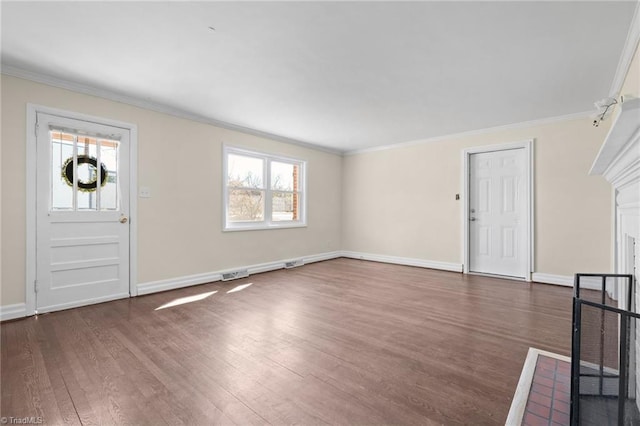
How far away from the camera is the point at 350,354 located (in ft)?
7.36

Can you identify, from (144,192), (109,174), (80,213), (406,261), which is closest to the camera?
(80,213)

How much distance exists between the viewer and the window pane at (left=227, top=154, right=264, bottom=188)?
4965mm

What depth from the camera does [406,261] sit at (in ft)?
19.5

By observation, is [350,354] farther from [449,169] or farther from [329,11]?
[449,169]

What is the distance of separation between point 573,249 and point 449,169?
7.08 ft

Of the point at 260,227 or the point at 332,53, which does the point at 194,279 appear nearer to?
the point at 260,227

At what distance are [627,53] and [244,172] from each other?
4782 mm

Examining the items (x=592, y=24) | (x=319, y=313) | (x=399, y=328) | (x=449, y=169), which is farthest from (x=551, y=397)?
(x=449, y=169)

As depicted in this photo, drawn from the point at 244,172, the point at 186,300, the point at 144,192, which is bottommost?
the point at 186,300

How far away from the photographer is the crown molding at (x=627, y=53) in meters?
2.18

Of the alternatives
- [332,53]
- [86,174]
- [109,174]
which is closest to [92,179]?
[86,174]

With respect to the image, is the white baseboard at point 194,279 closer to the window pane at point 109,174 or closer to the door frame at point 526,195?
the window pane at point 109,174

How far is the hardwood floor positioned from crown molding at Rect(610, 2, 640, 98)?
96.0 inches

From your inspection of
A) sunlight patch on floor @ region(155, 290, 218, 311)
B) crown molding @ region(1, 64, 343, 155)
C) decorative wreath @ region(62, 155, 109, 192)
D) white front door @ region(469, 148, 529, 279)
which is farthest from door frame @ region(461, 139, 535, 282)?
decorative wreath @ region(62, 155, 109, 192)
